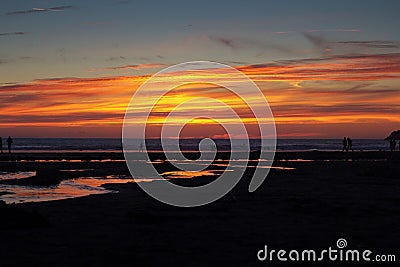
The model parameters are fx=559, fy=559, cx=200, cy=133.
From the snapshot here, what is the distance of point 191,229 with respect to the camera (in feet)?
52.6

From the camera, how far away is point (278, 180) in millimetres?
33469

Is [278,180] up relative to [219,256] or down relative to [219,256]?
up

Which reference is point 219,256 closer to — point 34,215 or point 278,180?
point 34,215

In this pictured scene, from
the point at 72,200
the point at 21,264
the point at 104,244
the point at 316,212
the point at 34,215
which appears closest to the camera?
the point at 21,264

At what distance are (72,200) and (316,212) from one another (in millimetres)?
9893

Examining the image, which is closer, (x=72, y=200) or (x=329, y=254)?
(x=329, y=254)

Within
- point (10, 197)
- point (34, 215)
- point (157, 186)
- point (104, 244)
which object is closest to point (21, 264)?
point (104, 244)
